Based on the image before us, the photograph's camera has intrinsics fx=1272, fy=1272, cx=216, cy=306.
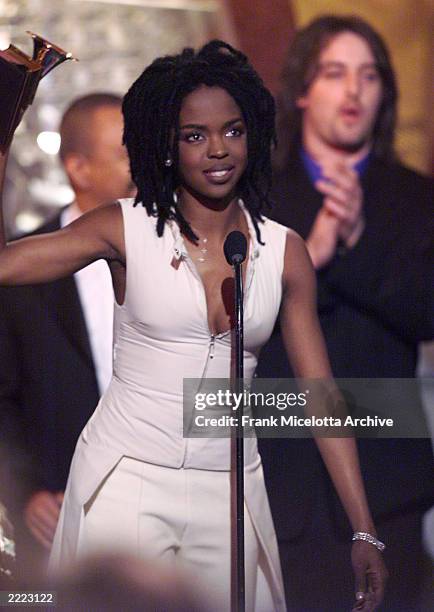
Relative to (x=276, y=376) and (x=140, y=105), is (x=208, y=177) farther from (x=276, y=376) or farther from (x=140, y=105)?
(x=276, y=376)

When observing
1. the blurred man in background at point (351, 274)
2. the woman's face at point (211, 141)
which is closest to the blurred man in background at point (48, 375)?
the blurred man in background at point (351, 274)

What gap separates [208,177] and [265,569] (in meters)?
0.74

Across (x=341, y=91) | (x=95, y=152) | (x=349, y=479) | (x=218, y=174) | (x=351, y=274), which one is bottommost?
(x=349, y=479)

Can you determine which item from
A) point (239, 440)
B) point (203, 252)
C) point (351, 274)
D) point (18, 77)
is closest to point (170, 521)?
point (239, 440)

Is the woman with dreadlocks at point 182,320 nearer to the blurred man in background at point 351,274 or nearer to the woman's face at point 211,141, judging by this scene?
the woman's face at point 211,141

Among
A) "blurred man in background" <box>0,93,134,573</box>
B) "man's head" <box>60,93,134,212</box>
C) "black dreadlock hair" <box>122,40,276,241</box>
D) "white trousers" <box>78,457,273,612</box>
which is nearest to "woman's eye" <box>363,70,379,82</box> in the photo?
"man's head" <box>60,93,134,212</box>

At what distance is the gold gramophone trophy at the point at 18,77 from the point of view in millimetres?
2135

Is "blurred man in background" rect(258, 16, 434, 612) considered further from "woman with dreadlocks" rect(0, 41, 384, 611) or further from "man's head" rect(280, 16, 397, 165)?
"woman with dreadlocks" rect(0, 41, 384, 611)

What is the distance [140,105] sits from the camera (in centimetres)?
233

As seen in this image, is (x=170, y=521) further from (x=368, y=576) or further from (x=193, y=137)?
(x=193, y=137)

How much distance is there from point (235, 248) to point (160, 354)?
261 millimetres

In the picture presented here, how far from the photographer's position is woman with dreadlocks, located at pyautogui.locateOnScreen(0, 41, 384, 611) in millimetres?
2254

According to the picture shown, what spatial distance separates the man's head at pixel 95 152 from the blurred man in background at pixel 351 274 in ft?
1.35

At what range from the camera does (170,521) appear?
7.48 feet
